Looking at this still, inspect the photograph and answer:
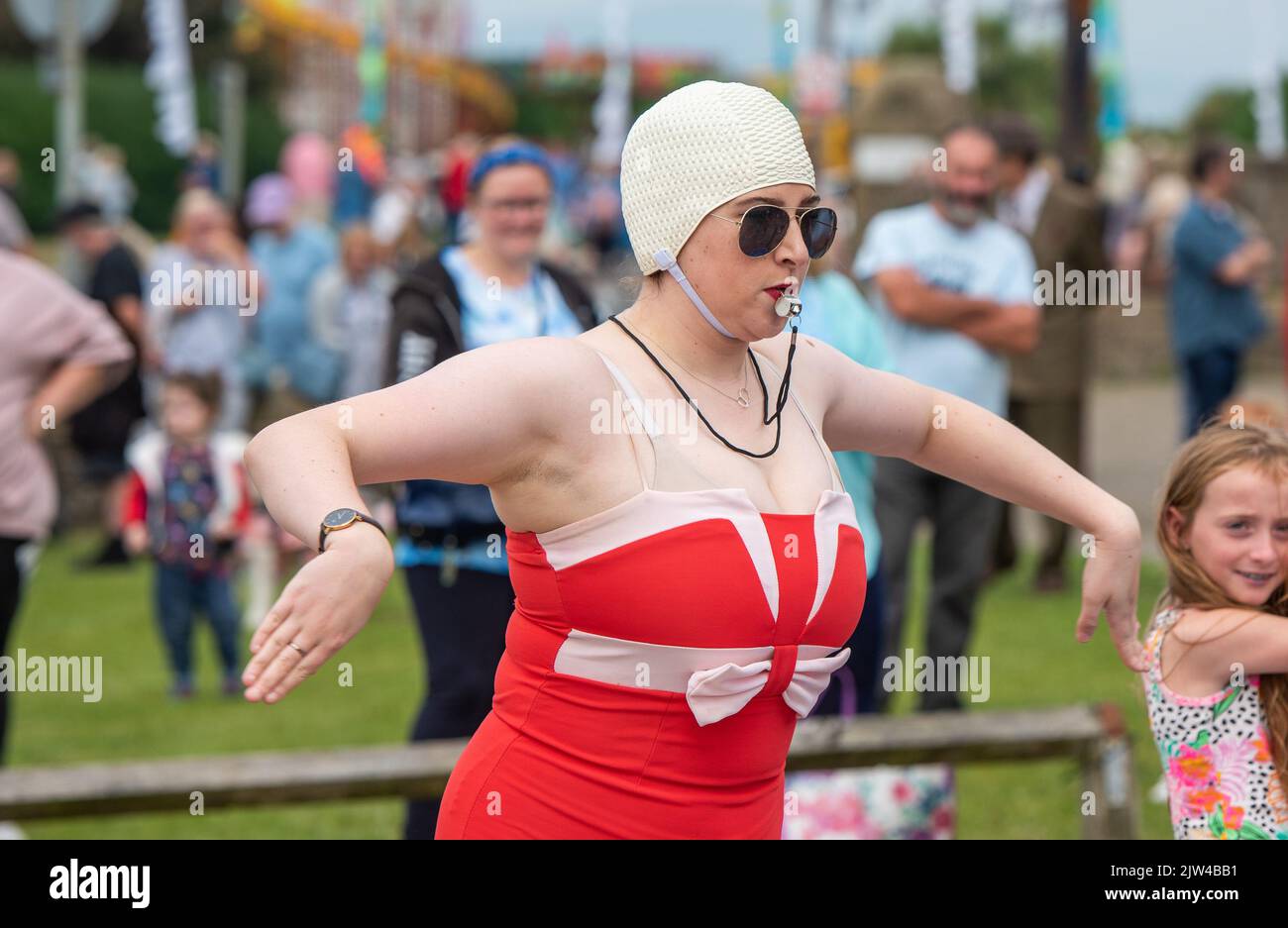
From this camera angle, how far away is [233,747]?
7258mm

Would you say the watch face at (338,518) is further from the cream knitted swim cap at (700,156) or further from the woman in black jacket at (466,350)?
the woman in black jacket at (466,350)

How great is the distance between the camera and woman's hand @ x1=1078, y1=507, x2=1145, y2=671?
2916 millimetres

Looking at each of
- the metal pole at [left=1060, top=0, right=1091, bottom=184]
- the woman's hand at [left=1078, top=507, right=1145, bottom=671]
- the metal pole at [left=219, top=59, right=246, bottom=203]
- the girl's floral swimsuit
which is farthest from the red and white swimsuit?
the metal pole at [left=219, top=59, right=246, bottom=203]

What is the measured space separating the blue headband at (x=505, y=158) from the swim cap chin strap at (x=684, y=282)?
243 cm

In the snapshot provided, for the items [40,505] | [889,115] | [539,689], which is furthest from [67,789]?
[889,115]

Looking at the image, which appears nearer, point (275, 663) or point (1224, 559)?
point (275, 663)

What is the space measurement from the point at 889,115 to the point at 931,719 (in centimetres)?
1289

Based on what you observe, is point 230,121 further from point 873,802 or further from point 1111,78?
point 873,802

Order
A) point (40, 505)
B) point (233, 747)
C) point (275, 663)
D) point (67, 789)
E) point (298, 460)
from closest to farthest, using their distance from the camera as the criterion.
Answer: point (275, 663), point (298, 460), point (67, 789), point (40, 505), point (233, 747)

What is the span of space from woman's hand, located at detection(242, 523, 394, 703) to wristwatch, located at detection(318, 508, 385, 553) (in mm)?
38

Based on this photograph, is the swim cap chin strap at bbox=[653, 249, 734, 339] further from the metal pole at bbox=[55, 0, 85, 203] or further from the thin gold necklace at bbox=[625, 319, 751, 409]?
the metal pole at bbox=[55, 0, 85, 203]

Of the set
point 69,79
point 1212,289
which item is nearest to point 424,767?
point 1212,289
